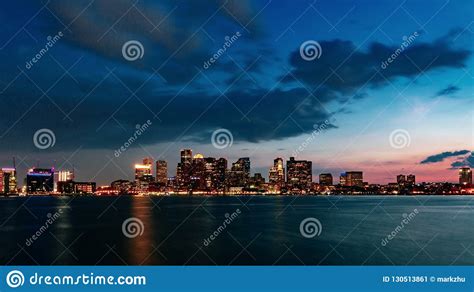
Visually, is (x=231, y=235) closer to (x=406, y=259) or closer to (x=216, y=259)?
(x=216, y=259)

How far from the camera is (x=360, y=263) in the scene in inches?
1406

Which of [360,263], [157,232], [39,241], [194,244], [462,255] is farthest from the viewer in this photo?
[157,232]

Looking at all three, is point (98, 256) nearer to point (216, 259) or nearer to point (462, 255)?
point (216, 259)

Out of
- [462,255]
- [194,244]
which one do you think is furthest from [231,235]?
[462,255]

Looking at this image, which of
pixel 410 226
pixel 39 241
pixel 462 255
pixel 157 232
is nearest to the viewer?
pixel 462 255

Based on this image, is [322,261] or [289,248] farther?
[289,248]

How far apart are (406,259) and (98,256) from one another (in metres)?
25.8

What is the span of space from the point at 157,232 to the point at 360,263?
2771 centimetres

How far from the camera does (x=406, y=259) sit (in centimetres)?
3716
